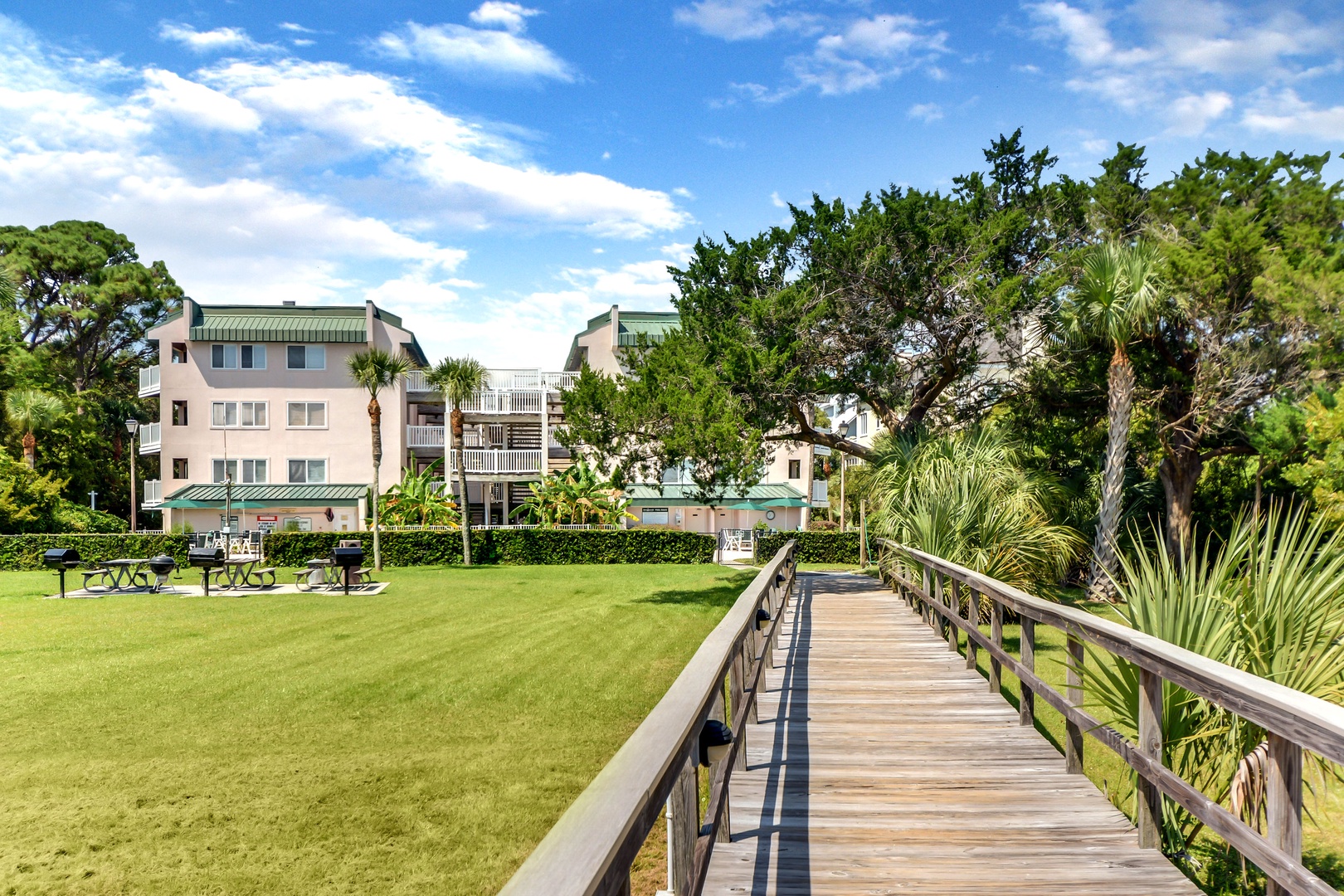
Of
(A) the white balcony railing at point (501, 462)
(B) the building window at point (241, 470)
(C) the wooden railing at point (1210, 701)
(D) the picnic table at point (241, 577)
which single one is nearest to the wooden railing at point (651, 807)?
(C) the wooden railing at point (1210, 701)

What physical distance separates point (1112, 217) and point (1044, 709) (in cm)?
1674

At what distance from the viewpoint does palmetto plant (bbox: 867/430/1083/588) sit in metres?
11.7

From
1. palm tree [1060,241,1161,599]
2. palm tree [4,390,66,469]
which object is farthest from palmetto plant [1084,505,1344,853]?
palm tree [4,390,66,469]

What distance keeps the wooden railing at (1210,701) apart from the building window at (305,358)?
36.7 m

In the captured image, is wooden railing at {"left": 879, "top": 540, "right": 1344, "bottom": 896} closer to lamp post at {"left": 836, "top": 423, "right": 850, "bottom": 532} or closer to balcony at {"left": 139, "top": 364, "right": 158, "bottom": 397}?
lamp post at {"left": 836, "top": 423, "right": 850, "bottom": 532}

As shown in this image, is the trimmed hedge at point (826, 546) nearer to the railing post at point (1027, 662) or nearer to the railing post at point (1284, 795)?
the railing post at point (1027, 662)

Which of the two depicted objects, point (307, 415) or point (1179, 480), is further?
point (307, 415)

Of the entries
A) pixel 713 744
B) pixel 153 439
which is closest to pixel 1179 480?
pixel 713 744

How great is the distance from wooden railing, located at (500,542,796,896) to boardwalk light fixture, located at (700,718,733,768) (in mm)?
32

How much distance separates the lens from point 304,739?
8.10 meters

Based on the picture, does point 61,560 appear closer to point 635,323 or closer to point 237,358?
point 237,358

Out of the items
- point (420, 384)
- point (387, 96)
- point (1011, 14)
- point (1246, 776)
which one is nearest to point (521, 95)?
point (387, 96)

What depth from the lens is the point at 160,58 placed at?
59.7ft

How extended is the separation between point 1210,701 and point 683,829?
208cm
